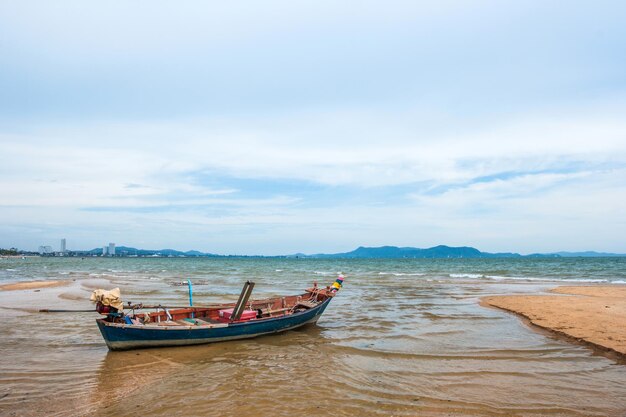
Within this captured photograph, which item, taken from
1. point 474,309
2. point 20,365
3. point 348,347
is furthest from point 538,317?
point 20,365

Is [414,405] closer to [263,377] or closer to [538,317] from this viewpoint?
[263,377]

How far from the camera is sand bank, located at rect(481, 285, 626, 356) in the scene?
13.1 m

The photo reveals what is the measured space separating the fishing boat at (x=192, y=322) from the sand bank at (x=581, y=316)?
9.08 meters

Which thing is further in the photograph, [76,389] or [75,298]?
[75,298]

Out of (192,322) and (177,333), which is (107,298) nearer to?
(177,333)

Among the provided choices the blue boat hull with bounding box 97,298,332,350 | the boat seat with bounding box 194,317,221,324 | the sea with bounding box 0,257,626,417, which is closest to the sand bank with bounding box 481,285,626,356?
the sea with bounding box 0,257,626,417

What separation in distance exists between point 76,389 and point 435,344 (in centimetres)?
1028

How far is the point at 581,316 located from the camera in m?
17.1

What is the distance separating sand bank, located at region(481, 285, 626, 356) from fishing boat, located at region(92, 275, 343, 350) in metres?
9.08

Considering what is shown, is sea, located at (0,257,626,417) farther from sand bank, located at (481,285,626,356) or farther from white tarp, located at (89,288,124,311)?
white tarp, located at (89,288,124,311)

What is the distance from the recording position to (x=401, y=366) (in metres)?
11.0

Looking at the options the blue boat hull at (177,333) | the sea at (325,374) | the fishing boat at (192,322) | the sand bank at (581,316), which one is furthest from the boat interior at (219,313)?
the sand bank at (581,316)

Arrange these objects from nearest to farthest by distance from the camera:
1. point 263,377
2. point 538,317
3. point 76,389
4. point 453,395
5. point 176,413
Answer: point 176,413, point 453,395, point 76,389, point 263,377, point 538,317

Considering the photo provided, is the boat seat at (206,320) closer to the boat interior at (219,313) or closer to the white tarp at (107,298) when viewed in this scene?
the boat interior at (219,313)
